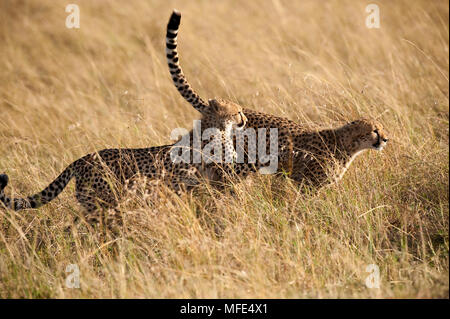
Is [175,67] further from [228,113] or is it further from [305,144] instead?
[305,144]

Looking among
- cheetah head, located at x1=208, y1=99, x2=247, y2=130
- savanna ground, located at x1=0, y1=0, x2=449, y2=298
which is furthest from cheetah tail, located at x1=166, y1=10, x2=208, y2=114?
savanna ground, located at x1=0, y1=0, x2=449, y2=298

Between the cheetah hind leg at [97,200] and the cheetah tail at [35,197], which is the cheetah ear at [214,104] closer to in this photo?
the cheetah hind leg at [97,200]

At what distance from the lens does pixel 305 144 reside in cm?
462

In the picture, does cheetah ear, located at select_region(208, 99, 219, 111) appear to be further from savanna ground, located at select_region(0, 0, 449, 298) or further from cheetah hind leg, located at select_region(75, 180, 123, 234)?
cheetah hind leg, located at select_region(75, 180, 123, 234)

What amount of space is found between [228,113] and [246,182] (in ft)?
2.02

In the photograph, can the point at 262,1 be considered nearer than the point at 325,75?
No

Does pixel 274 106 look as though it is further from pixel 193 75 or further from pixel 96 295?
pixel 96 295

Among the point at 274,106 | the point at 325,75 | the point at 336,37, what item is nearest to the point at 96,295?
the point at 274,106

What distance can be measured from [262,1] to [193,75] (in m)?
3.99

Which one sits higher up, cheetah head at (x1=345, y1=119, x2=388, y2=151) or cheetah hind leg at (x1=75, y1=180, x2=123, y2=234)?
cheetah head at (x1=345, y1=119, x2=388, y2=151)

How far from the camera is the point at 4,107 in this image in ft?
23.8

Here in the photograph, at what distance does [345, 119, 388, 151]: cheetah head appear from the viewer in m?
4.39

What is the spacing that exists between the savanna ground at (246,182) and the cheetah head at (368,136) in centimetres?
21
